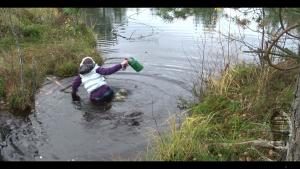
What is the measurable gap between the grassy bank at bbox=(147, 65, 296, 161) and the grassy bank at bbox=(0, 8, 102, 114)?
255cm

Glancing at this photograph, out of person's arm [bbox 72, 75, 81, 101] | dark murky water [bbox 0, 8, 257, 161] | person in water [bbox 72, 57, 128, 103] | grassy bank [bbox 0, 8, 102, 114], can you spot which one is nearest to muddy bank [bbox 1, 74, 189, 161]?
dark murky water [bbox 0, 8, 257, 161]

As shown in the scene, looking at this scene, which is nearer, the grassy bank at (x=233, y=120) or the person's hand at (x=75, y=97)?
the grassy bank at (x=233, y=120)

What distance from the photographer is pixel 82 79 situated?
7.64 metres

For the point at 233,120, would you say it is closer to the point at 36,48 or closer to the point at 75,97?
the point at 75,97

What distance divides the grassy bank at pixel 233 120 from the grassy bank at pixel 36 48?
2549mm

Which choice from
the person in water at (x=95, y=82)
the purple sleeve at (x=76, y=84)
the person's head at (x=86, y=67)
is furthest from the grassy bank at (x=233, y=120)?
the purple sleeve at (x=76, y=84)

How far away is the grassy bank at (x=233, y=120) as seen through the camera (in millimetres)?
5105

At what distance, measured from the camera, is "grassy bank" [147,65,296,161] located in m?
5.11

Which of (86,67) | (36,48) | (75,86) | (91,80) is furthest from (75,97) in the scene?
(36,48)

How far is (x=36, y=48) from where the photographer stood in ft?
33.7

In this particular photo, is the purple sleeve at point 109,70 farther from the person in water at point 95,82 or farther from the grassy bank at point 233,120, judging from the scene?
the grassy bank at point 233,120

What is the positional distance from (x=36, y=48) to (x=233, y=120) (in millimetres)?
5974

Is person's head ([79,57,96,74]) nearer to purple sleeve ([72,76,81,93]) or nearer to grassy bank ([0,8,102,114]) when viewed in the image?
purple sleeve ([72,76,81,93])
